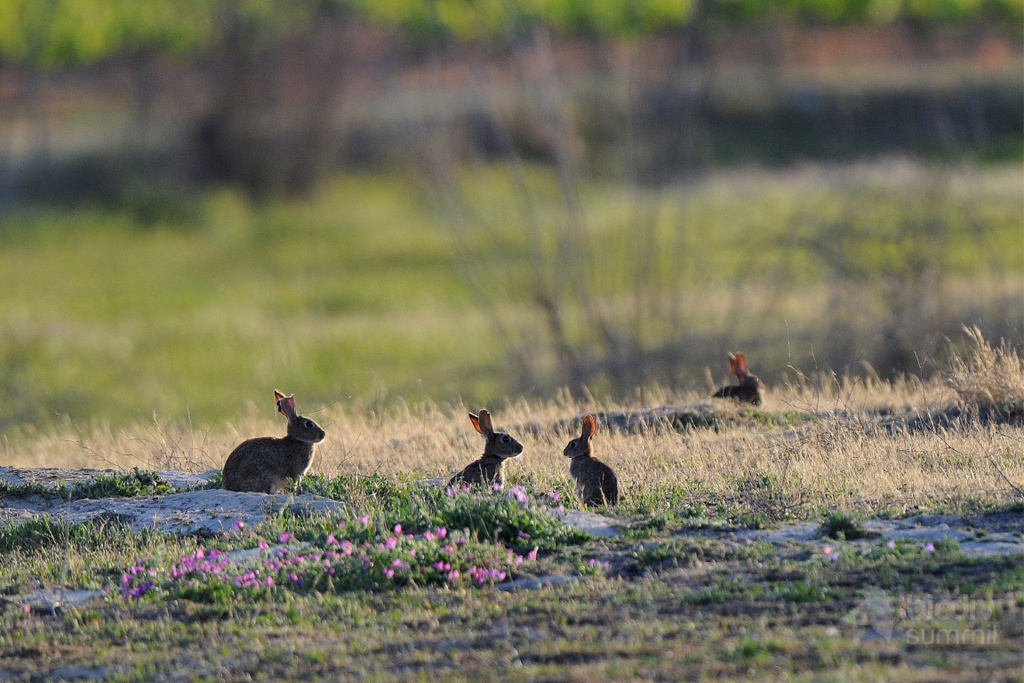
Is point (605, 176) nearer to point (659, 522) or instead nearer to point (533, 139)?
point (533, 139)

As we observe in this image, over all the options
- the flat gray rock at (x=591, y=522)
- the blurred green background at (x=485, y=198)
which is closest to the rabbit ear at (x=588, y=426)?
the flat gray rock at (x=591, y=522)

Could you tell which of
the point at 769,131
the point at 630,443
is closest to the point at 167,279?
the point at 769,131

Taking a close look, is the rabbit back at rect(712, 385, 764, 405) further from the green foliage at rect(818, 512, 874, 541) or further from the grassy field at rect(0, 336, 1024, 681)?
the green foliage at rect(818, 512, 874, 541)

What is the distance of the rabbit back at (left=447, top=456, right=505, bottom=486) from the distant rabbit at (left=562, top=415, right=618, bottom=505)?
42 centimetres

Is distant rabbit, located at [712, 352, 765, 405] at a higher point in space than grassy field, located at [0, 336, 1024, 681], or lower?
higher

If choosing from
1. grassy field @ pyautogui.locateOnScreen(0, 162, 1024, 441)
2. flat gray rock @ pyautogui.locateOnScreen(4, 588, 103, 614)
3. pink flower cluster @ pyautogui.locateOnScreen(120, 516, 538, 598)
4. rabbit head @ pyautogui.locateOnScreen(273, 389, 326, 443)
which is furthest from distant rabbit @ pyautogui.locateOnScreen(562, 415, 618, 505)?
grassy field @ pyautogui.locateOnScreen(0, 162, 1024, 441)

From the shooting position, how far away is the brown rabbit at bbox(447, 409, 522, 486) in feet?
29.0

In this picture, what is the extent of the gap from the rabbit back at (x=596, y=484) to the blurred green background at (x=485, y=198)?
2.53m

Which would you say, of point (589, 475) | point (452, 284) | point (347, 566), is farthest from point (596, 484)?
point (452, 284)

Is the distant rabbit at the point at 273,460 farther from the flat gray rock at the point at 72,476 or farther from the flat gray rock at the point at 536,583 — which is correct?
the flat gray rock at the point at 536,583

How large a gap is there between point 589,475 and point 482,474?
66 cm

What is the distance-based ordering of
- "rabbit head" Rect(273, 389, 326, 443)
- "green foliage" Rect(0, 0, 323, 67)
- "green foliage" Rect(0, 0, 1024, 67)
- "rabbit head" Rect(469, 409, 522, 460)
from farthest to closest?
"green foliage" Rect(0, 0, 1024, 67) → "green foliage" Rect(0, 0, 323, 67) → "rabbit head" Rect(273, 389, 326, 443) → "rabbit head" Rect(469, 409, 522, 460)

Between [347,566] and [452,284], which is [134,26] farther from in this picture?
[347,566]

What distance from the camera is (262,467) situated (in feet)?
29.3
